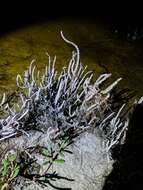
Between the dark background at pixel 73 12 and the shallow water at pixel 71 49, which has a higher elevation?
the dark background at pixel 73 12

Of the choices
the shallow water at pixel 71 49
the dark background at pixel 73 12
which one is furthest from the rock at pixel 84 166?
the dark background at pixel 73 12

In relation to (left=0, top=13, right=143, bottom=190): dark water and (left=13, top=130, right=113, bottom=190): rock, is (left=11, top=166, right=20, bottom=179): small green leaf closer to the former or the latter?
(left=13, top=130, right=113, bottom=190): rock

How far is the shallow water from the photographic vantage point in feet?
7.80

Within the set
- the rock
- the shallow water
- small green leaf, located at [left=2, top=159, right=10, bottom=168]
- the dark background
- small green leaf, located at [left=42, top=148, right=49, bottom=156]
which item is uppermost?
the dark background

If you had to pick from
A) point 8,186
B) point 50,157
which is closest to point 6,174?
point 8,186

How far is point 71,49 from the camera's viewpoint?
2.55m

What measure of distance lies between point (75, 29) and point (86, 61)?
0.39 meters

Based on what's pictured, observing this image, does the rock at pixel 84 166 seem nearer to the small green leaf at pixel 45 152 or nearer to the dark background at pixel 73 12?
the small green leaf at pixel 45 152

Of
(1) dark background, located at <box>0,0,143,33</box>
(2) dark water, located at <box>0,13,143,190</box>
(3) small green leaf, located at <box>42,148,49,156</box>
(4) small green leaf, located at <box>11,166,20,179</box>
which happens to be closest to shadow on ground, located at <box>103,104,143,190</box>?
(2) dark water, located at <box>0,13,143,190</box>

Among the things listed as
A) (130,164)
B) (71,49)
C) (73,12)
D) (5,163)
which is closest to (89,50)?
(71,49)

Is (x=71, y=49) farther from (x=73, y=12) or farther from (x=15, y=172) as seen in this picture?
(x=15, y=172)

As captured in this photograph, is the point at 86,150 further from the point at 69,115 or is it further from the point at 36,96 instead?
the point at 36,96

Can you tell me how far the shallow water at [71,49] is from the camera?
2377 mm

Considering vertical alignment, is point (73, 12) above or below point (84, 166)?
above
